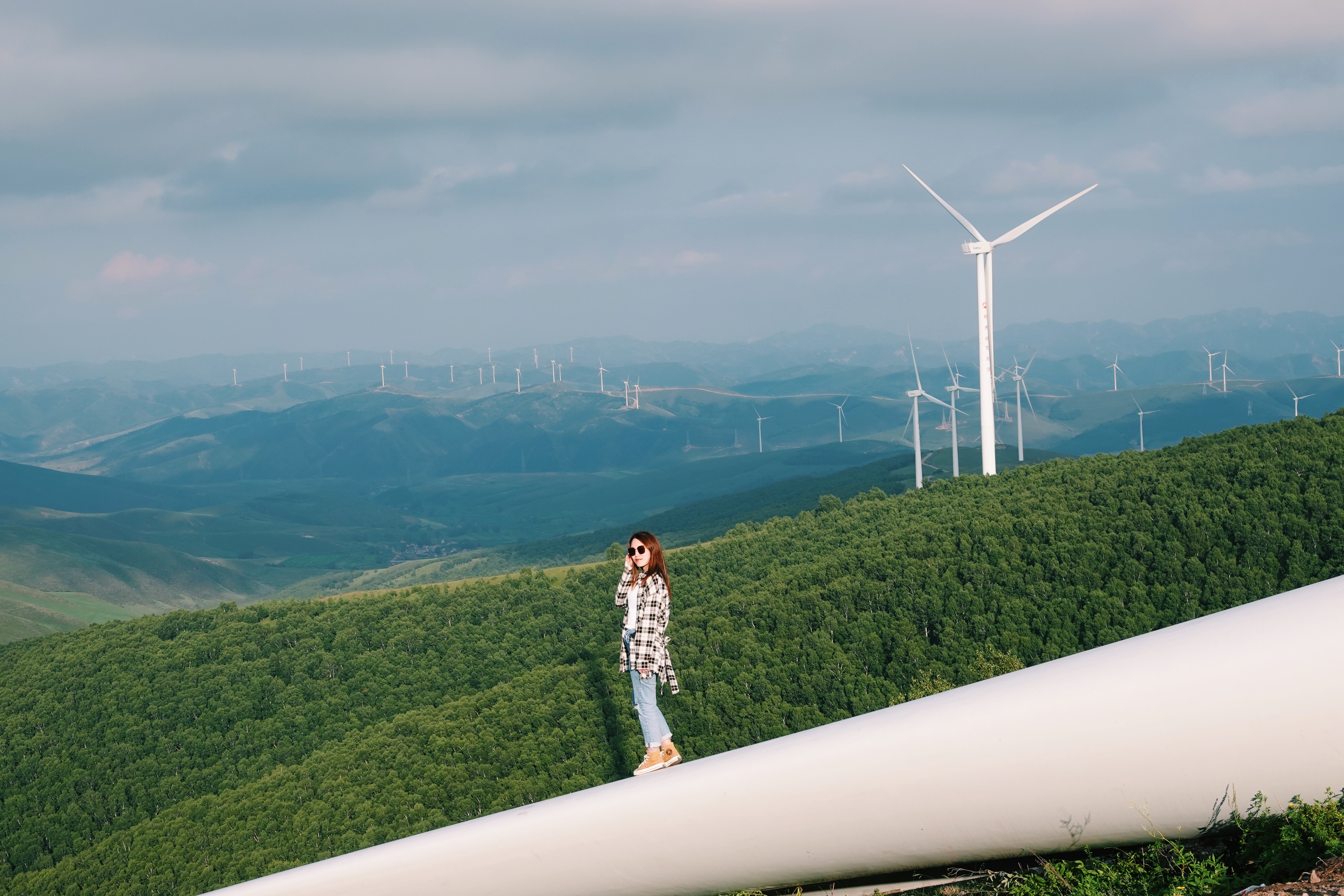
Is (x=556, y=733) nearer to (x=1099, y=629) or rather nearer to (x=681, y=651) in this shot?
(x=681, y=651)

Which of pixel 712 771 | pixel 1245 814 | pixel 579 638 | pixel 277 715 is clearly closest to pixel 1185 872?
pixel 1245 814

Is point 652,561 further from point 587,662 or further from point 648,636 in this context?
point 587,662

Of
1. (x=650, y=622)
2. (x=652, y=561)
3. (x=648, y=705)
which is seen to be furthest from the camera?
(x=648, y=705)

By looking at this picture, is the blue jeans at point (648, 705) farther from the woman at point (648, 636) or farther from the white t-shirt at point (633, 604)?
the white t-shirt at point (633, 604)

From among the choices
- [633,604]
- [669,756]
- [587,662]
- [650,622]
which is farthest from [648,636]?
[587,662]

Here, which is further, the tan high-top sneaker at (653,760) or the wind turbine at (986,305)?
the wind turbine at (986,305)

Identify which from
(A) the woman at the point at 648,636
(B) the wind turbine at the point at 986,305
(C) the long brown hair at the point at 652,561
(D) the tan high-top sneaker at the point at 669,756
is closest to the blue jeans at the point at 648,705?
(A) the woman at the point at 648,636
